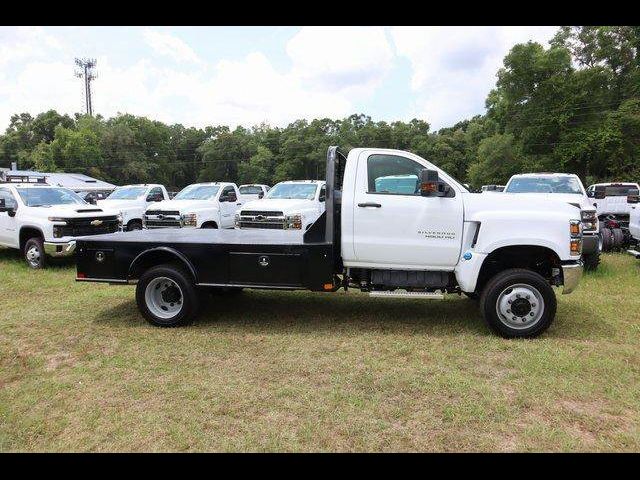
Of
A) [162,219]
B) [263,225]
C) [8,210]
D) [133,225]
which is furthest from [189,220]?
[8,210]

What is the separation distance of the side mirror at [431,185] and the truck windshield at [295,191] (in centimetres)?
722

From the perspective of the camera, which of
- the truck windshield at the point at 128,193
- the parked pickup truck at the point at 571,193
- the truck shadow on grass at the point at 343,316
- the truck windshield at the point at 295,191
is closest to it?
the truck shadow on grass at the point at 343,316

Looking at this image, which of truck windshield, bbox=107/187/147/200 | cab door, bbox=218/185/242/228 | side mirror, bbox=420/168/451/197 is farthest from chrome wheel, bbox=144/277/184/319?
truck windshield, bbox=107/187/147/200

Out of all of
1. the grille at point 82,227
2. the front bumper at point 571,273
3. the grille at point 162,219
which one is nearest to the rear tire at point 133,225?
the grille at point 162,219

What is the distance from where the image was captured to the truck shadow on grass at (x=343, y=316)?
5898 millimetres

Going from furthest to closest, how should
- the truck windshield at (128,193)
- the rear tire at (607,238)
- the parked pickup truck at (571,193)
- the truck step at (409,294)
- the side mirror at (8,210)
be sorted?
1. the truck windshield at (128,193)
2. the rear tire at (607,238)
3. the side mirror at (8,210)
4. the parked pickup truck at (571,193)
5. the truck step at (409,294)

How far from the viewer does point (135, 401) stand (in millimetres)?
3990

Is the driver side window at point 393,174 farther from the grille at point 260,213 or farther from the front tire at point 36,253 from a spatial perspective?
the front tire at point 36,253

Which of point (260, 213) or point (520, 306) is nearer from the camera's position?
point (520, 306)

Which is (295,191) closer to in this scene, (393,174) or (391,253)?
(393,174)

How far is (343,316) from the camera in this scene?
6.48 meters

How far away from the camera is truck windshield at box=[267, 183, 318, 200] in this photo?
42.0 feet

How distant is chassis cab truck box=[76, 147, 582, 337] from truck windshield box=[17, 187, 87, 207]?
228 inches

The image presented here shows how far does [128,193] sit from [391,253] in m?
12.5
